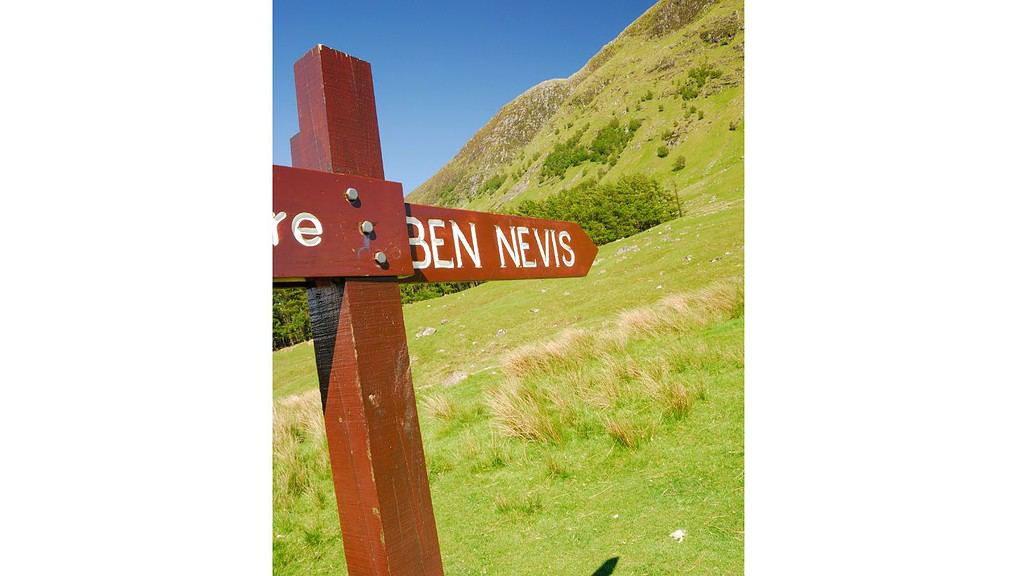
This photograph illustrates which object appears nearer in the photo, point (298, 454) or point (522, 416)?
point (522, 416)

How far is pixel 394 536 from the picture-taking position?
2.97 feet

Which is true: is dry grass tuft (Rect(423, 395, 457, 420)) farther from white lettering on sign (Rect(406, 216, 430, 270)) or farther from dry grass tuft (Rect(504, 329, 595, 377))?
white lettering on sign (Rect(406, 216, 430, 270))

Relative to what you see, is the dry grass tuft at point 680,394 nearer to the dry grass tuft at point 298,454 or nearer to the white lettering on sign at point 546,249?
the dry grass tuft at point 298,454

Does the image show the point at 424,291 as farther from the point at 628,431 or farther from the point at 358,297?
the point at 358,297

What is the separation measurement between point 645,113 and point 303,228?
163 ft

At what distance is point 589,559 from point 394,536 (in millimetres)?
2049

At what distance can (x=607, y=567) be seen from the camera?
2506 millimetres

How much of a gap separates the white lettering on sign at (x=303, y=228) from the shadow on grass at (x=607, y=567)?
2.27m

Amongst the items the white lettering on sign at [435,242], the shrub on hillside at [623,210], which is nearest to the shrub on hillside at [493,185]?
the shrub on hillside at [623,210]

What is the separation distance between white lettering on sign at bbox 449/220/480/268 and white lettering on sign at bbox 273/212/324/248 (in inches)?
13.3

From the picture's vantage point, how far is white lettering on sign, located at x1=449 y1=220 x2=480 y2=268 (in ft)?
3.71

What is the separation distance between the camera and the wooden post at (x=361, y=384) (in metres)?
0.89

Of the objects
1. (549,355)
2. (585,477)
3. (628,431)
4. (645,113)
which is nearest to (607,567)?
(585,477)

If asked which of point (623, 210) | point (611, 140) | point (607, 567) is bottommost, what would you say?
point (607, 567)
